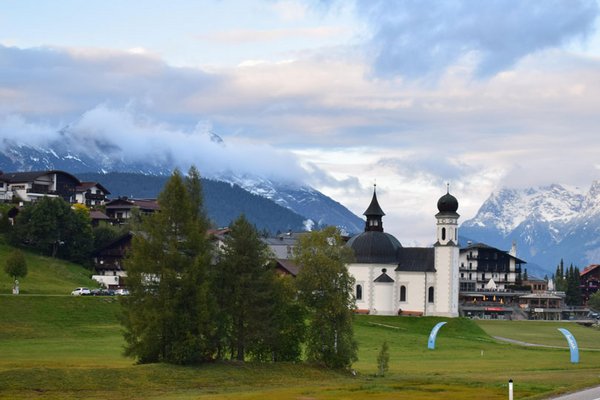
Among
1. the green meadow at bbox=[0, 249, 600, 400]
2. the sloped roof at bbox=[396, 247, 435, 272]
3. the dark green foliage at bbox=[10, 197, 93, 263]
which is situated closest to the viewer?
the green meadow at bbox=[0, 249, 600, 400]

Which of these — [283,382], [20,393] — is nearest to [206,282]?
[283,382]

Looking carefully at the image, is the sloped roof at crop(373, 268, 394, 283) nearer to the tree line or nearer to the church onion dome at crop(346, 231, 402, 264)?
the church onion dome at crop(346, 231, 402, 264)

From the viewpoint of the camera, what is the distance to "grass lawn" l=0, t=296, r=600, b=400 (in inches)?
2783

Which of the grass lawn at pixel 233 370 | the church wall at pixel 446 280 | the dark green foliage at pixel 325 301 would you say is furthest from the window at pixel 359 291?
the dark green foliage at pixel 325 301

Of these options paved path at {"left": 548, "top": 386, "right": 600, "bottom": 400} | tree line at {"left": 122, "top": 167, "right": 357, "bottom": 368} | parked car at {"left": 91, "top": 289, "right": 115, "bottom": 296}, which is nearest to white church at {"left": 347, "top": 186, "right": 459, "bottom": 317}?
parked car at {"left": 91, "top": 289, "right": 115, "bottom": 296}

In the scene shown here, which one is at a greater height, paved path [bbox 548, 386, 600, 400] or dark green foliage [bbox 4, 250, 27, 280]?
dark green foliage [bbox 4, 250, 27, 280]

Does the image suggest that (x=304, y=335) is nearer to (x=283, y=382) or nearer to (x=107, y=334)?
(x=283, y=382)

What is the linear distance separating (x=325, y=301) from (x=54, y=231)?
75.8 metres

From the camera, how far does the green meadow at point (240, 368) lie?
70.8m

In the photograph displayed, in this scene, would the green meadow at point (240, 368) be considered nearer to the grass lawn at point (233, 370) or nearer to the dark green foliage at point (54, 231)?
the grass lawn at point (233, 370)

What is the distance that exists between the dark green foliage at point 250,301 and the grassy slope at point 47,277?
45237 mm

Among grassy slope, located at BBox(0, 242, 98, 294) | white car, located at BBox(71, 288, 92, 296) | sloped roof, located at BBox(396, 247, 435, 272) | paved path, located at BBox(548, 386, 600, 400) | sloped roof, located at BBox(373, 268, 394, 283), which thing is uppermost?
sloped roof, located at BBox(396, 247, 435, 272)

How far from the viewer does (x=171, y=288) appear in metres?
83.2

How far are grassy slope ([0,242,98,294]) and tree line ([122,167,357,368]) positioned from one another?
4547cm
